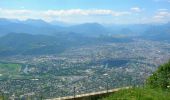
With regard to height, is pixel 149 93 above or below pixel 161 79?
above

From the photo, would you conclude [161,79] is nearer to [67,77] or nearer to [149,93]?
[149,93]

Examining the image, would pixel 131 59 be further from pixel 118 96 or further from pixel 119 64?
pixel 118 96

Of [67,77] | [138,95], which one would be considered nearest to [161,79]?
[138,95]

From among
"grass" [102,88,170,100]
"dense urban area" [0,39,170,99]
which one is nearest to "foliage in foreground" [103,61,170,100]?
"grass" [102,88,170,100]

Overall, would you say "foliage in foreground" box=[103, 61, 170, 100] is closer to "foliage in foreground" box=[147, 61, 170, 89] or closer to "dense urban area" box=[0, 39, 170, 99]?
"foliage in foreground" box=[147, 61, 170, 89]

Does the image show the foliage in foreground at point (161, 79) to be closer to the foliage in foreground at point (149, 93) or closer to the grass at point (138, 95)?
the foliage in foreground at point (149, 93)

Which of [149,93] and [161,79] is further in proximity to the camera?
[161,79]

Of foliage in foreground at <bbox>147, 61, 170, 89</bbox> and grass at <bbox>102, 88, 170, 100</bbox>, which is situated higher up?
grass at <bbox>102, 88, 170, 100</bbox>

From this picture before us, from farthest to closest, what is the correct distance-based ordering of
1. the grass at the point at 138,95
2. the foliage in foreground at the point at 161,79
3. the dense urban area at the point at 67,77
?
the dense urban area at the point at 67,77 < the foliage in foreground at the point at 161,79 < the grass at the point at 138,95

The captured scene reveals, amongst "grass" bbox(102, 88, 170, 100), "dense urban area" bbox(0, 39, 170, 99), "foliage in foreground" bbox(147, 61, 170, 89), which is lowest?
"dense urban area" bbox(0, 39, 170, 99)

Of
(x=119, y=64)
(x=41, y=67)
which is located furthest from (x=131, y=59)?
(x=41, y=67)

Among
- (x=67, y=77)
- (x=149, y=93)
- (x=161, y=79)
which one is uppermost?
(x=149, y=93)

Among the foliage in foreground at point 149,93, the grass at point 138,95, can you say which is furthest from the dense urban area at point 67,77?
the grass at point 138,95
